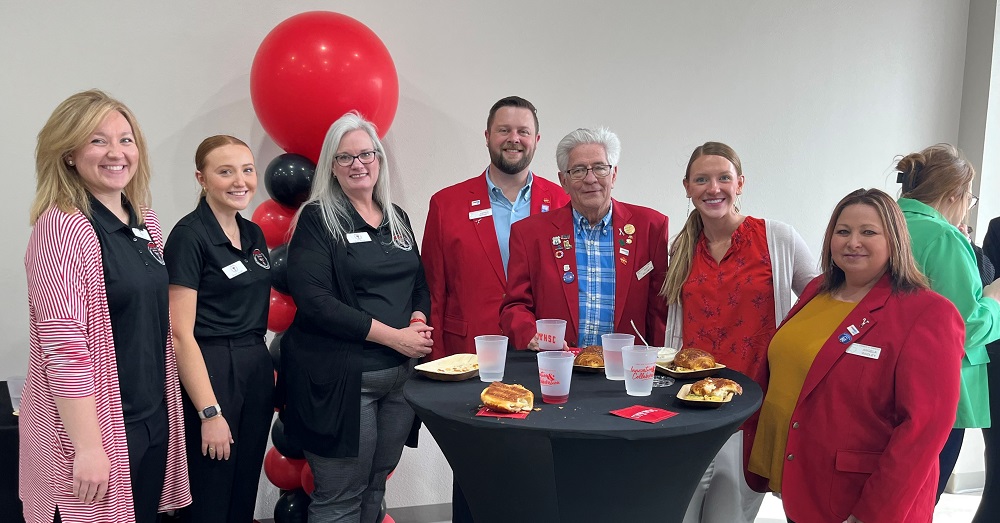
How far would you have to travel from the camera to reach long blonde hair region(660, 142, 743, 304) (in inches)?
98.0

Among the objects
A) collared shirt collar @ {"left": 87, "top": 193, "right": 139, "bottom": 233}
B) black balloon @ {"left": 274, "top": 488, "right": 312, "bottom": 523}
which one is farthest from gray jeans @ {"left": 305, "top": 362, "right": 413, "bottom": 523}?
collared shirt collar @ {"left": 87, "top": 193, "right": 139, "bottom": 233}

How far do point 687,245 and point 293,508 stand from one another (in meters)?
2.07

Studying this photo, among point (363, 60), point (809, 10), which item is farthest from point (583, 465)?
point (809, 10)

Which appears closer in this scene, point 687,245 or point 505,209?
point 687,245

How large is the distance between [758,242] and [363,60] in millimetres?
1774

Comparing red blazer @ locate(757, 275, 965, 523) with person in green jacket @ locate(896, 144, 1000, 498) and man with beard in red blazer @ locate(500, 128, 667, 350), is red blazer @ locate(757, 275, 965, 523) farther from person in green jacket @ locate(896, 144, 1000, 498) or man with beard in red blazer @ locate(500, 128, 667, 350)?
man with beard in red blazer @ locate(500, 128, 667, 350)

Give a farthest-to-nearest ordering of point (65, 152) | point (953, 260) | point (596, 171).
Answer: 1. point (596, 171)
2. point (953, 260)
3. point (65, 152)

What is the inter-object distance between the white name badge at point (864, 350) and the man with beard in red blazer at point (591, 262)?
82 centimetres

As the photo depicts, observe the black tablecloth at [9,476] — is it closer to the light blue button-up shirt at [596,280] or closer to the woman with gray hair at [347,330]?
the woman with gray hair at [347,330]

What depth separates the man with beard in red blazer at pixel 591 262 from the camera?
2.64 m

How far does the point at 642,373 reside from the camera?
1.86m

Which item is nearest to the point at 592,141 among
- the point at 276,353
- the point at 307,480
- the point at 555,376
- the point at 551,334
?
the point at 551,334

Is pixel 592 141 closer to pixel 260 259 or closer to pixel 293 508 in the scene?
pixel 260 259

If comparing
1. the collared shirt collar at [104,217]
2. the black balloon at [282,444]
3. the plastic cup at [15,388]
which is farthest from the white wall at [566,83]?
the collared shirt collar at [104,217]
